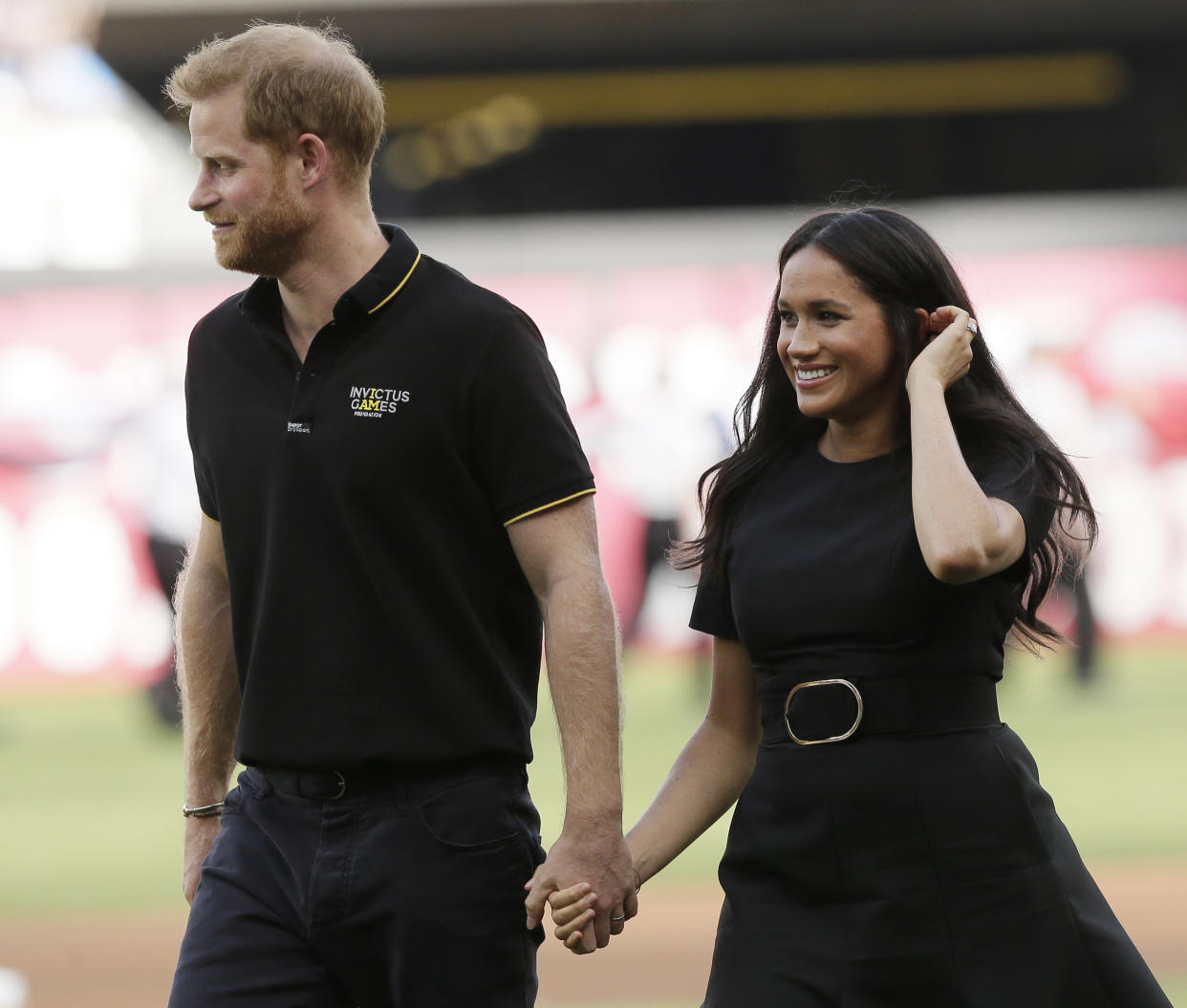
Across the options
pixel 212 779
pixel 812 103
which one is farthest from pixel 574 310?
pixel 212 779

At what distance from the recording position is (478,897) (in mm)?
3414

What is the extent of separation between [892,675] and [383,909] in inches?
38.5

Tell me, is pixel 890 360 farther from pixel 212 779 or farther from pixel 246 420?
pixel 212 779

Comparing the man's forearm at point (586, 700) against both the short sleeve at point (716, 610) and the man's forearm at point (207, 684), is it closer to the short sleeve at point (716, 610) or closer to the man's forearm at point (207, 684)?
the short sleeve at point (716, 610)

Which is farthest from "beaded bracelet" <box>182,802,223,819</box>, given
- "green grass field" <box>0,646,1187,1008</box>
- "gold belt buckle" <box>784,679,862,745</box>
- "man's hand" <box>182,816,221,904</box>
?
"green grass field" <box>0,646,1187,1008</box>

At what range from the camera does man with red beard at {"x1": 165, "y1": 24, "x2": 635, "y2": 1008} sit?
3414 millimetres

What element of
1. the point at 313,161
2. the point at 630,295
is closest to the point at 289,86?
the point at 313,161

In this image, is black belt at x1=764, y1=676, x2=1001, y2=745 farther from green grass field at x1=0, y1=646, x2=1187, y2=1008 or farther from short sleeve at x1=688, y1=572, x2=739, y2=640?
green grass field at x1=0, y1=646, x2=1187, y2=1008

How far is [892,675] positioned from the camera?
3.39 m

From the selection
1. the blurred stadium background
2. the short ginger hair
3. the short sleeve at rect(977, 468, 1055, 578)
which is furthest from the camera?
the blurred stadium background

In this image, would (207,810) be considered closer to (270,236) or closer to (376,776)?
(376,776)

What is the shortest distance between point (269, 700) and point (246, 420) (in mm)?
527

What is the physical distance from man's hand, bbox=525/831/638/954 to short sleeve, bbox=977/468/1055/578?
88 centimetres

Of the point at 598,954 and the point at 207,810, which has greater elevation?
the point at 207,810
